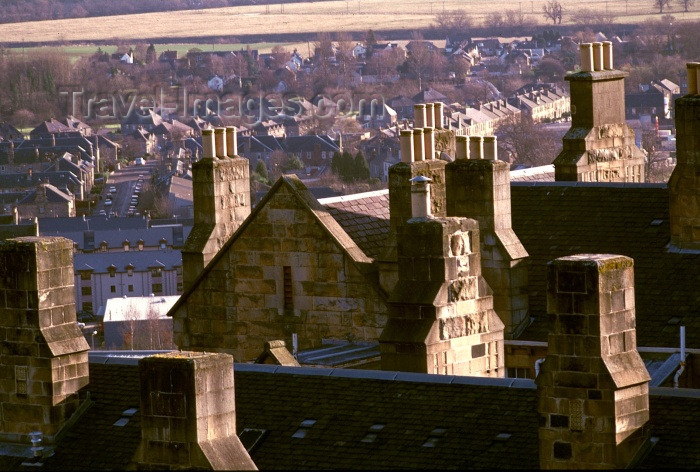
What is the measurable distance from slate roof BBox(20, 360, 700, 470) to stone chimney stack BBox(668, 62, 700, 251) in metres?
10.4

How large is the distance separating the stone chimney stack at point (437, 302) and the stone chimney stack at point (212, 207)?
11211 mm

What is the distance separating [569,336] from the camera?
27875 mm

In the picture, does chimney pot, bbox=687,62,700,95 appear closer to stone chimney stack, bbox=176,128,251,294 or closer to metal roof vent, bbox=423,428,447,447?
stone chimney stack, bbox=176,128,251,294

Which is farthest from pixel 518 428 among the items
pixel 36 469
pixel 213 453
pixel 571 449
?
pixel 36 469

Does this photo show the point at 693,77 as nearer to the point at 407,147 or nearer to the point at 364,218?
the point at 407,147

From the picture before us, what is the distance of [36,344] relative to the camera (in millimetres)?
34219

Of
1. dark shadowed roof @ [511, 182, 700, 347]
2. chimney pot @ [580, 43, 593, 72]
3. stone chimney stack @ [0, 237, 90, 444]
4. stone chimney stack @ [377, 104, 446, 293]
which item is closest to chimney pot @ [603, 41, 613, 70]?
chimney pot @ [580, 43, 593, 72]

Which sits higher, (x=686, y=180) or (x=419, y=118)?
(x=419, y=118)

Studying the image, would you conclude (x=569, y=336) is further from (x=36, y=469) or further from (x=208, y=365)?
(x=36, y=469)

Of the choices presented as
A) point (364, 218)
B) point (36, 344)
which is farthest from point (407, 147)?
point (36, 344)

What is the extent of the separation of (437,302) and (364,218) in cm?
1108

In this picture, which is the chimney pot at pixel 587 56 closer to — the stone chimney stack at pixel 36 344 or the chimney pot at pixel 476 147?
the chimney pot at pixel 476 147

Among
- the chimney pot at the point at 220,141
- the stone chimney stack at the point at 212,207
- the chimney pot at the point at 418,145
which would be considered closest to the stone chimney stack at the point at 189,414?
the chimney pot at the point at 418,145

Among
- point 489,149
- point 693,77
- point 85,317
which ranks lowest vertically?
point 85,317
